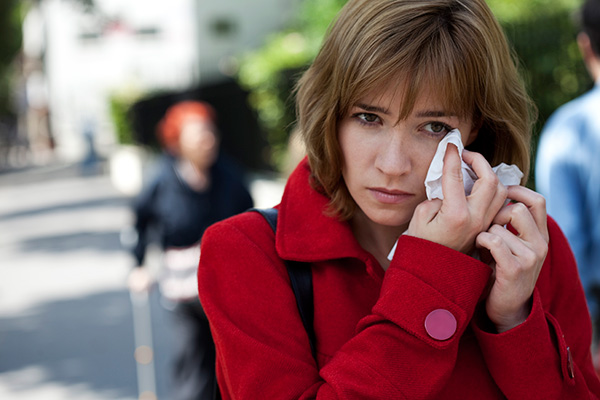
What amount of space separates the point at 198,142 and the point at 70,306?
3.84m

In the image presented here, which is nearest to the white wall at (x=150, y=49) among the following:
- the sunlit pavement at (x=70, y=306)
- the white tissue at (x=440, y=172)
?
the sunlit pavement at (x=70, y=306)

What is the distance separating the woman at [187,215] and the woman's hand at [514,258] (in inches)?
141

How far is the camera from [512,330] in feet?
5.33

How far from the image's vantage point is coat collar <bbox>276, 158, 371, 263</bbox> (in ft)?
5.71

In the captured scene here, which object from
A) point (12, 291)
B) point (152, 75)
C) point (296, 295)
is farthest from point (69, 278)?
point (152, 75)

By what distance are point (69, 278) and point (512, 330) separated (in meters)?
8.95

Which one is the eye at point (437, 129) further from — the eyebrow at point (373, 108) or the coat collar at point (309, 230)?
the coat collar at point (309, 230)

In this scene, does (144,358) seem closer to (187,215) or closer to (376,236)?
(187,215)

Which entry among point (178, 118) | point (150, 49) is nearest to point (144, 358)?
point (178, 118)

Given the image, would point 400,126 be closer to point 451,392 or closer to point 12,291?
point 451,392

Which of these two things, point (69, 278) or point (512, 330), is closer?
point (512, 330)

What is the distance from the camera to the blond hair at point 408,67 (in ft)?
5.38

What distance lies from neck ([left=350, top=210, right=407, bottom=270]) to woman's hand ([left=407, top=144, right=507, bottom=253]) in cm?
24

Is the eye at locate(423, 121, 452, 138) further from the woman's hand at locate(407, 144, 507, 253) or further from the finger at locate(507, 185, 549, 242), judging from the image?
the finger at locate(507, 185, 549, 242)
